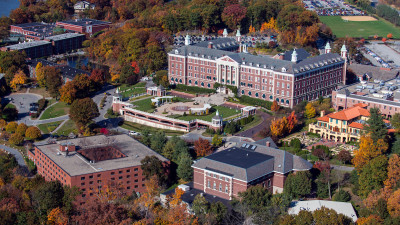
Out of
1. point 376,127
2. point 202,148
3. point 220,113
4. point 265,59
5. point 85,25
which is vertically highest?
point 265,59

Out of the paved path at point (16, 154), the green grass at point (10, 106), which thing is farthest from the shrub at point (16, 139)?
the green grass at point (10, 106)

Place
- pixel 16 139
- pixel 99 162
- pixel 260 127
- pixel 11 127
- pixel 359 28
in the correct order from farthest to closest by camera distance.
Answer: pixel 359 28 < pixel 11 127 < pixel 260 127 < pixel 16 139 < pixel 99 162

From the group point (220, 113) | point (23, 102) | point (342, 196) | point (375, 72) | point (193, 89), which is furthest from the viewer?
point (23, 102)

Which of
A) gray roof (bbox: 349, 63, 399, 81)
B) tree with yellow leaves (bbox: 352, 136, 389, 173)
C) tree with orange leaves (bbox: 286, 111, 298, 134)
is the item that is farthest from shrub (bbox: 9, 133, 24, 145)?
gray roof (bbox: 349, 63, 399, 81)

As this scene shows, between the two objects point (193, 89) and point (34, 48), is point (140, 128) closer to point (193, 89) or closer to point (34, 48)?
point (193, 89)

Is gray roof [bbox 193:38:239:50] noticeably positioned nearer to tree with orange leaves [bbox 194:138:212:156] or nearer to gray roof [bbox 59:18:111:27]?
tree with orange leaves [bbox 194:138:212:156]

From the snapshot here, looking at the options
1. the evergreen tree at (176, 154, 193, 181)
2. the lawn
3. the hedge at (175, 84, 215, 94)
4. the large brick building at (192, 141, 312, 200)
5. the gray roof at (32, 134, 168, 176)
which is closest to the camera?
the large brick building at (192, 141, 312, 200)

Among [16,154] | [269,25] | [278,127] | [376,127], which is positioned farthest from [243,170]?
[269,25]

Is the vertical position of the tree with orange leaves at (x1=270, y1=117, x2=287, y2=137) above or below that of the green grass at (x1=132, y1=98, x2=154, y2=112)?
above
